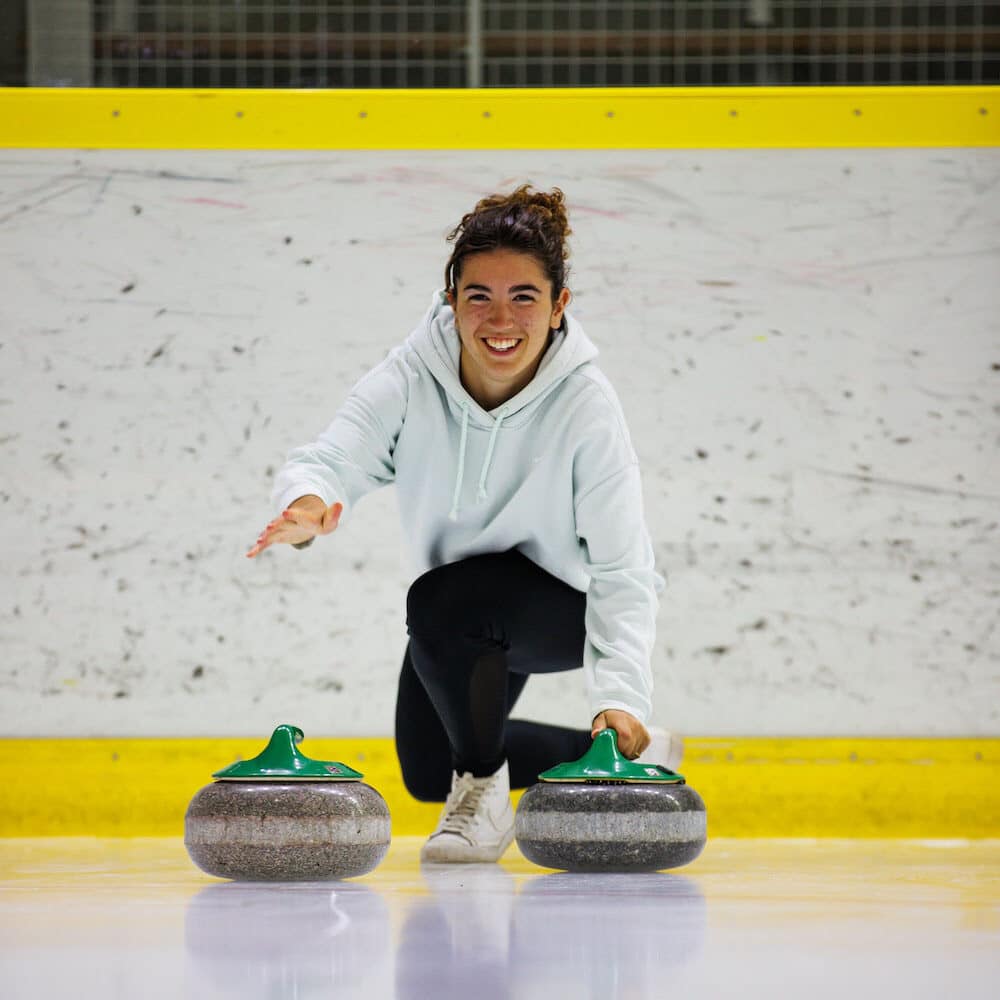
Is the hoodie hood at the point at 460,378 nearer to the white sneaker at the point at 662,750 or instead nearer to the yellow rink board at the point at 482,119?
the white sneaker at the point at 662,750

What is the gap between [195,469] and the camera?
9.55 ft

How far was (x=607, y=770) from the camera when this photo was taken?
5.92ft

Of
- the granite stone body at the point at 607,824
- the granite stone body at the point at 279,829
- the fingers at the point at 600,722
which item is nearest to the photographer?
the granite stone body at the point at 279,829

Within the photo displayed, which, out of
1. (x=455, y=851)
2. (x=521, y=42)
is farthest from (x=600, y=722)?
(x=521, y=42)

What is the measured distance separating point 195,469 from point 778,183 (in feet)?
3.91

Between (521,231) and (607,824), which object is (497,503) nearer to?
(521,231)

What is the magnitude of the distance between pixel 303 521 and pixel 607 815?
0.49 metres

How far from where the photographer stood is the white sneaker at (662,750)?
7.41 feet

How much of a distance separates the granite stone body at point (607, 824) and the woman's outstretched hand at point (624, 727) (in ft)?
0.44

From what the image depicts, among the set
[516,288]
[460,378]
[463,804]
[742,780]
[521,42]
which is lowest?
[742,780]

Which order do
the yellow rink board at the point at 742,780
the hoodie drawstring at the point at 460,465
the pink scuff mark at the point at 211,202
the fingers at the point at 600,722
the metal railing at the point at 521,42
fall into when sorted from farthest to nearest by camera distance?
the metal railing at the point at 521,42 < the pink scuff mark at the point at 211,202 < the yellow rink board at the point at 742,780 < the hoodie drawstring at the point at 460,465 < the fingers at the point at 600,722

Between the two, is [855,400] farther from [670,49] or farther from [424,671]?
[424,671]

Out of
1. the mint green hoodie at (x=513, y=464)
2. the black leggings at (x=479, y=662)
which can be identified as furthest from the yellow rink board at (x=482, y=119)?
the black leggings at (x=479, y=662)

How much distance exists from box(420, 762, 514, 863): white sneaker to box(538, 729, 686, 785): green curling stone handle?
28cm
